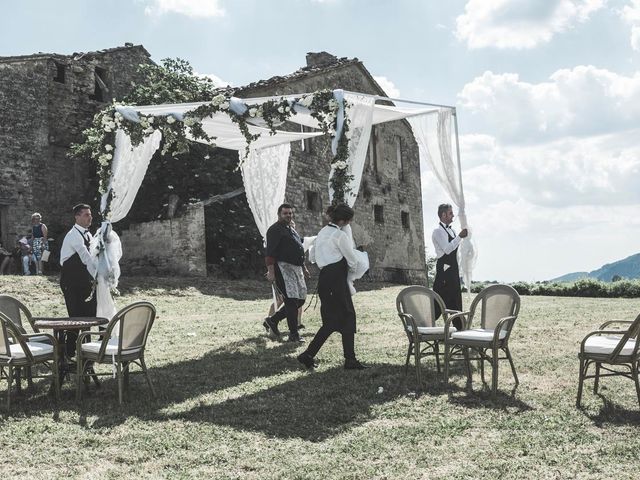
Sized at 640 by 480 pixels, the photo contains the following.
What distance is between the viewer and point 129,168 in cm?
884

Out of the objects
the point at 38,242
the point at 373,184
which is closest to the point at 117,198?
the point at 38,242

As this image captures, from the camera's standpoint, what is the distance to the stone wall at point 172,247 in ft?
54.9

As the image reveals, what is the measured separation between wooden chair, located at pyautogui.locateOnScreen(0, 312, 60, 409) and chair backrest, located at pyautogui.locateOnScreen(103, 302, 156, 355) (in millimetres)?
595

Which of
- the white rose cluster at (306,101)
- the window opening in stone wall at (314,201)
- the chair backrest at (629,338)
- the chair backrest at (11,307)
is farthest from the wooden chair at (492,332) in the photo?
the window opening in stone wall at (314,201)

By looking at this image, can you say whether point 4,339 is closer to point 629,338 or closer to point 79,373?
point 79,373

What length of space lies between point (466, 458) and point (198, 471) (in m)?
1.72

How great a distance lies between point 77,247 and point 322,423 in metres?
3.39

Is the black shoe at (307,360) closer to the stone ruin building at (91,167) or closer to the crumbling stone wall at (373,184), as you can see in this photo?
the stone ruin building at (91,167)

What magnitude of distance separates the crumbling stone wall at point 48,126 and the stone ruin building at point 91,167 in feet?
0.09

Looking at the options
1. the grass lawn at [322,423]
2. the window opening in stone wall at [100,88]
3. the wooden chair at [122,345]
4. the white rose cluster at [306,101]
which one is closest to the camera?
the grass lawn at [322,423]

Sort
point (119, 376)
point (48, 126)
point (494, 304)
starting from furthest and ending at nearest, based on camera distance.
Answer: point (48, 126)
point (494, 304)
point (119, 376)

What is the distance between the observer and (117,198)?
338 inches

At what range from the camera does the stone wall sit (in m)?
16.7

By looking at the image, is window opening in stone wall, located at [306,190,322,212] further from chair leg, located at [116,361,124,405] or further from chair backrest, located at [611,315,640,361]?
chair backrest, located at [611,315,640,361]
